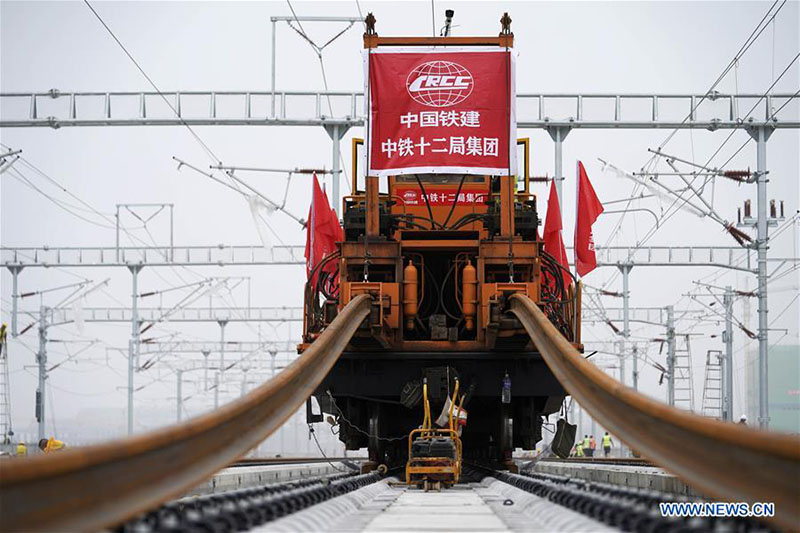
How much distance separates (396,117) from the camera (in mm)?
13000

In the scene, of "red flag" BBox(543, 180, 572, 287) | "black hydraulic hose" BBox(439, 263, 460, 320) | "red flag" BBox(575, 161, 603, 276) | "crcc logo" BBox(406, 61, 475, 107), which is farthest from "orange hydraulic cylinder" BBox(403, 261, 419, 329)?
"red flag" BBox(543, 180, 572, 287)

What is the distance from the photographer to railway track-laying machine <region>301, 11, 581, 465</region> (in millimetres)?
12516

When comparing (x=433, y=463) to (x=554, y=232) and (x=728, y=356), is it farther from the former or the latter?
(x=728, y=356)

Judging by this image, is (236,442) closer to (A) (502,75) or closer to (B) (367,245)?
(B) (367,245)

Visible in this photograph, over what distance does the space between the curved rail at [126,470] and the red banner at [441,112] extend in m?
5.63

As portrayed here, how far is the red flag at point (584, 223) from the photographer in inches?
762

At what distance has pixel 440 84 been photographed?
12977 millimetres

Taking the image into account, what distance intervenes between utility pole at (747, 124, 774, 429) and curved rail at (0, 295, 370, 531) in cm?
1986

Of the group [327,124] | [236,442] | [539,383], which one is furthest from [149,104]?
[236,442]

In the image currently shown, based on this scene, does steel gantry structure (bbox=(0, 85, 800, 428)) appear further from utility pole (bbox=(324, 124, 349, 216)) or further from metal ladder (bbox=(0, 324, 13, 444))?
metal ladder (bbox=(0, 324, 13, 444))

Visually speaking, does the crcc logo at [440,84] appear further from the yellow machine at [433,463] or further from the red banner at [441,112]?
the yellow machine at [433,463]

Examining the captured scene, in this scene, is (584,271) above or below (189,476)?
above

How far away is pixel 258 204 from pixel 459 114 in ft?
55.8
